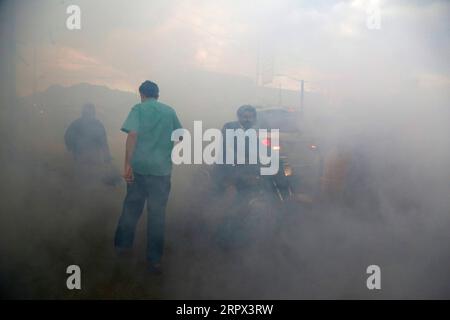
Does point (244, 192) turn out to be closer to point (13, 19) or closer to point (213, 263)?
point (213, 263)

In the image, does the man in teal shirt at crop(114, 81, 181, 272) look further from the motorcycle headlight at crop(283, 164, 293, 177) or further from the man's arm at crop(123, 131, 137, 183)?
the motorcycle headlight at crop(283, 164, 293, 177)

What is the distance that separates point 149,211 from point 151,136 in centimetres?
60

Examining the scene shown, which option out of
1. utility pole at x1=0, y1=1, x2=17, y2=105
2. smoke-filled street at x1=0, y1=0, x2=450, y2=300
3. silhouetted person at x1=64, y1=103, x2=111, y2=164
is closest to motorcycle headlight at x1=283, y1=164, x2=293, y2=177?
smoke-filled street at x1=0, y1=0, x2=450, y2=300

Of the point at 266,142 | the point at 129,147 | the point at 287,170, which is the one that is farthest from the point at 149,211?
the point at 287,170

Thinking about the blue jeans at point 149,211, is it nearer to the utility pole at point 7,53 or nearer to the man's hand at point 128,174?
the man's hand at point 128,174

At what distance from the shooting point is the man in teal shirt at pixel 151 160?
2.72 metres

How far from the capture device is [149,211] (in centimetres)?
273

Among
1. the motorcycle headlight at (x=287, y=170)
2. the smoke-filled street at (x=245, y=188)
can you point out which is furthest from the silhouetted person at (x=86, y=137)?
the motorcycle headlight at (x=287, y=170)

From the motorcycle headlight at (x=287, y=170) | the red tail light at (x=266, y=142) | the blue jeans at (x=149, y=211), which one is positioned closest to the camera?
the blue jeans at (x=149, y=211)

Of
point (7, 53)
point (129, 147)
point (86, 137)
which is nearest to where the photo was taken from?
point (129, 147)

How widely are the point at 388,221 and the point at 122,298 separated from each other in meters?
2.77

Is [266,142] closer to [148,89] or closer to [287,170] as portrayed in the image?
[287,170]

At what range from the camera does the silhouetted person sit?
12.8 feet

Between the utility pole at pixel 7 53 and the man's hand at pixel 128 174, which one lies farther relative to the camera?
the utility pole at pixel 7 53
